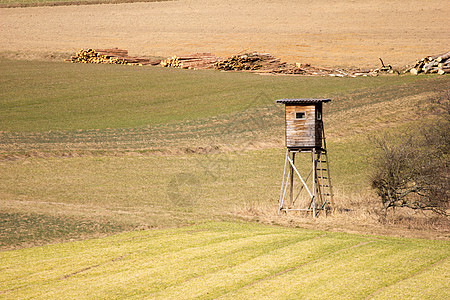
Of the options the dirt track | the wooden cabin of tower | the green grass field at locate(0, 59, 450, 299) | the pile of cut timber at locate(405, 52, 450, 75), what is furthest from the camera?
the dirt track

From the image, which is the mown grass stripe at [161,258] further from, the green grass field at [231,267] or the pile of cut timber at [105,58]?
the pile of cut timber at [105,58]

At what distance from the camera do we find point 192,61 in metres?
65.6

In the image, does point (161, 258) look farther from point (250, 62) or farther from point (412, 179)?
point (250, 62)

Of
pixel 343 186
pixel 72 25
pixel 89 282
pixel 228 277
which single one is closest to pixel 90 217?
pixel 89 282

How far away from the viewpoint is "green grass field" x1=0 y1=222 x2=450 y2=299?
45.3 feet

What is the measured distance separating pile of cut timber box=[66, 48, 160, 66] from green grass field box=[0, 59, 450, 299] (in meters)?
3.31

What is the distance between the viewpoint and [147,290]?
1416cm

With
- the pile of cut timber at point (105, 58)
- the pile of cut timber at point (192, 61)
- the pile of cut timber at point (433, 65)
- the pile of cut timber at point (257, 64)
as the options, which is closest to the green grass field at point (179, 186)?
the pile of cut timber at point (433, 65)

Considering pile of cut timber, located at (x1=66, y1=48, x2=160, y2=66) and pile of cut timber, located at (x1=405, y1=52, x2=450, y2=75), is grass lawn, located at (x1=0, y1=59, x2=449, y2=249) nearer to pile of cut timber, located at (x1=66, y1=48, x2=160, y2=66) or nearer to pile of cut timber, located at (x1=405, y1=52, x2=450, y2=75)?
pile of cut timber, located at (x1=405, y1=52, x2=450, y2=75)

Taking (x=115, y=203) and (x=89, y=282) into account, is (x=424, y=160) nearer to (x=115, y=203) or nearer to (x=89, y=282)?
(x=115, y=203)

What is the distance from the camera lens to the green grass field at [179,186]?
14.9 m

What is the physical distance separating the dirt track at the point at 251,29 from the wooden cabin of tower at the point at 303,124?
129 feet

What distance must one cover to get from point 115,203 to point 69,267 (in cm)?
1040

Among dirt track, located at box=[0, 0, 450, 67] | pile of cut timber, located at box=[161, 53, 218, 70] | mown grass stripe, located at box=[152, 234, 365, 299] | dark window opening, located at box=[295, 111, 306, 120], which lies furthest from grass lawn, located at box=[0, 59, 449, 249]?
dirt track, located at box=[0, 0, 450, 67]
